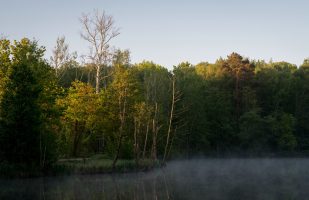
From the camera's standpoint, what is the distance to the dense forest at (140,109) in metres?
35.9

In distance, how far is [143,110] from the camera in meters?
45.0

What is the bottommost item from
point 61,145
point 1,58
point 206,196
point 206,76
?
point 206,196

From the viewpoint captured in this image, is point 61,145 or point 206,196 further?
point 61,145

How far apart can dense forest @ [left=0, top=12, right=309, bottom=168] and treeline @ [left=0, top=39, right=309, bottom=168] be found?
11 centimetres

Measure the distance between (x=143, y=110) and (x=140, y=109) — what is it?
489 millimetres

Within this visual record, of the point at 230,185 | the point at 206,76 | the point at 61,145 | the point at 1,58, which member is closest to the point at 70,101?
the point at 61,145

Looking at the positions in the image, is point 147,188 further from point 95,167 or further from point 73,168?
point 73,168

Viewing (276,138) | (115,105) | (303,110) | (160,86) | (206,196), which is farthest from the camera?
(303,110)

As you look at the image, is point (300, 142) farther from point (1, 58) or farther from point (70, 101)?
point (1, 58)

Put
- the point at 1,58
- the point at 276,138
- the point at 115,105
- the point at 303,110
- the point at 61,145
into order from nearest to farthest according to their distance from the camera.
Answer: the point at 1,58, the point at 61,145, the point at 115,105, the point at 276,138, the point at 303,110

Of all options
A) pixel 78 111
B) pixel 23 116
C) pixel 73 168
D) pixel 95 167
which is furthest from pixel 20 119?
pixel 78 111

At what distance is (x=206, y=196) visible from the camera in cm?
2419

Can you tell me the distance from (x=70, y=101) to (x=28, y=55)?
7197 millimetres

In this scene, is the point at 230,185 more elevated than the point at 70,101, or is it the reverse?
the point at 70,101
